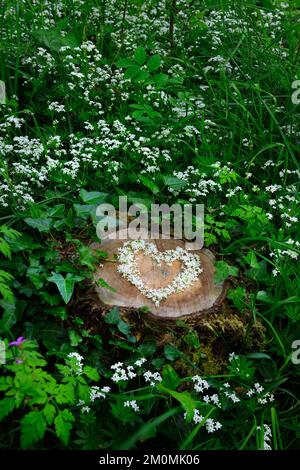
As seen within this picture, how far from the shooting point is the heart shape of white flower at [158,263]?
2990 mm

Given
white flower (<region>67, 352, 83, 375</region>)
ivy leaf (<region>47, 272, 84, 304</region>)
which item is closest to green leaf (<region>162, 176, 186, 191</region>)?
ivy leaf (<region>47, 272, 84, 304</region>)

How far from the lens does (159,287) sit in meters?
3.02

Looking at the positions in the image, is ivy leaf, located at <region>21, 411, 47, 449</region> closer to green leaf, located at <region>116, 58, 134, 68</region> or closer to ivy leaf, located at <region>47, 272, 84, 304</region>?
ivy leaf, located at <region>47, 272, 84, 304</region>

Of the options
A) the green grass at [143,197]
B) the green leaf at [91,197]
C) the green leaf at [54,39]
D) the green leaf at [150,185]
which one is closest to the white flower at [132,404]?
the green grass at [143,197]

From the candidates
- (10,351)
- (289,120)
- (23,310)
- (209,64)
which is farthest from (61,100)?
(10,351)

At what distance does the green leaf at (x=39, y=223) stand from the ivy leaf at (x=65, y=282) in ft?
1.05

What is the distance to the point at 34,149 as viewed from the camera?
3783 millimetres

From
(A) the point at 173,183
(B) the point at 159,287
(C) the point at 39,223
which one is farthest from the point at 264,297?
(C) the point at 39,223

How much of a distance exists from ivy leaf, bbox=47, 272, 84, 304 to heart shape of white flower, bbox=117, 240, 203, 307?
307 millimetres

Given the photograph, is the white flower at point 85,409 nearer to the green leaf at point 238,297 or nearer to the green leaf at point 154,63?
the green leaf at point 238,297

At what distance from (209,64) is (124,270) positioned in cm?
283

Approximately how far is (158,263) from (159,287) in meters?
0.19

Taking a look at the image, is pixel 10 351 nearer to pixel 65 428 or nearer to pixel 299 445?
pixel 65 428
